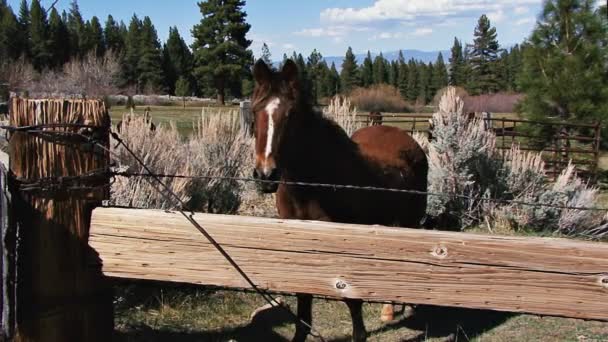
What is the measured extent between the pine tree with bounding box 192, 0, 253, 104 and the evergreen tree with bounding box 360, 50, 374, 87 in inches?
811

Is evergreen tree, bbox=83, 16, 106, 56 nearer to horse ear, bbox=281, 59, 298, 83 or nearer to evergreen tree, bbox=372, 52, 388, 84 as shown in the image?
evergreen tree, bbox=372, 52, 388, 84

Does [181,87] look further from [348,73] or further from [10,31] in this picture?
[348,73]

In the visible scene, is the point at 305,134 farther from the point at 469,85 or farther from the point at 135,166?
the point at 469,85

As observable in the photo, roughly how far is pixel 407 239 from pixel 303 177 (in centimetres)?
208

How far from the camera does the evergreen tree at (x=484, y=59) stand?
201 ft

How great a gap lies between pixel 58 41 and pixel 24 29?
3186 mm

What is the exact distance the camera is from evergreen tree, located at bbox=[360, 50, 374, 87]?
72.2m

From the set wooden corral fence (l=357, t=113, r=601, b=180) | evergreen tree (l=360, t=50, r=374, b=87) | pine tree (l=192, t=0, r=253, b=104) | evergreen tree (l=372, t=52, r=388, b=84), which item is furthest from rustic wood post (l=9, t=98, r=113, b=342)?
evergreen tree (l=372, t=52, r=388, b=84)

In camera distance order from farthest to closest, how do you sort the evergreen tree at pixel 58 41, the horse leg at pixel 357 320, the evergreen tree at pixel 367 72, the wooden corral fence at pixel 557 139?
the evergreen tree at pixel 367 72 → the evergreen tree at pixel 58 41 → the wooden corral fence at pixel 557 139 → the horse leg at pixel 357 320

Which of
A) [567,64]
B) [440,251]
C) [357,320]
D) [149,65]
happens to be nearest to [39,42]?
[149,65]

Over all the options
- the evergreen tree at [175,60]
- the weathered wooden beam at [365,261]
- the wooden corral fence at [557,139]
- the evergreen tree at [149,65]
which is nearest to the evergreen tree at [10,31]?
the evergreen tree at [149,65]

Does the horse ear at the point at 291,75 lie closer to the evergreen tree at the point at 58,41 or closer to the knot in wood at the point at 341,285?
the knot in wood at the point at 341,285

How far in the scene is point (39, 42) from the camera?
55281mm

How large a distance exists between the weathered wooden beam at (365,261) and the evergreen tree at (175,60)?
60.8 metres
